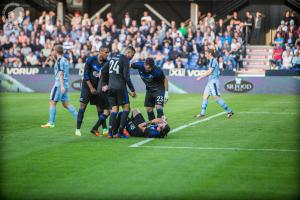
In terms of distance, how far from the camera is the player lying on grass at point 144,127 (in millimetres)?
14602

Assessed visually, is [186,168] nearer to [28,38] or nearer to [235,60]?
[235,60]

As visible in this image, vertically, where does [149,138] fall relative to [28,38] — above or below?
below

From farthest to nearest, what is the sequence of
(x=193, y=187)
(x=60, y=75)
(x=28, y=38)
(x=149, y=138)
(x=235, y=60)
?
(x=28, y=38)
(x=235, y=60)
(x=60, y=75)
(x=149, y=138)
(x=193, y=187)

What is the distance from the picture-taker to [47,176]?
9938 mm

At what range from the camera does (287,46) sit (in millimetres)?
34469

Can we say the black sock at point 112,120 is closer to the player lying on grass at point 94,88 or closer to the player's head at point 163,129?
the player lying on grass at point 94,88

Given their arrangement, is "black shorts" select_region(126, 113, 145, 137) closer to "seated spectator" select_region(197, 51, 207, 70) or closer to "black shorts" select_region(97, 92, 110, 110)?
"black shorts" select_region(97, 92, 110, 110)

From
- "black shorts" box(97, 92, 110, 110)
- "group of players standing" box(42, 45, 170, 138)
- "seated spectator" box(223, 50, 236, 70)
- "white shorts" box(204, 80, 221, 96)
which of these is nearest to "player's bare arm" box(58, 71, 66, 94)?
"group of players standing" box(42, 45, 170, 138)

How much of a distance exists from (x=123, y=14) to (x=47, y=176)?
112 feet

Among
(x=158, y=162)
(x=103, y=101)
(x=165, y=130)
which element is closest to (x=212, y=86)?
(x=103, y=101)

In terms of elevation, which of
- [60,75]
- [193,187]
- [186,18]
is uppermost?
[186,18]

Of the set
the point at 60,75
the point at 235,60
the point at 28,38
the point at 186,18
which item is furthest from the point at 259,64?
the point at 60,75

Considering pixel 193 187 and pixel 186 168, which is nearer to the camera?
pixel 193 187

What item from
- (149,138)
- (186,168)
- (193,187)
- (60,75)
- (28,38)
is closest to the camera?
(193,187)
